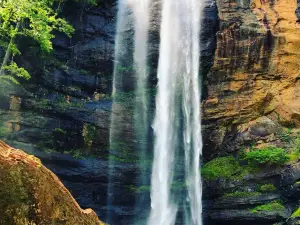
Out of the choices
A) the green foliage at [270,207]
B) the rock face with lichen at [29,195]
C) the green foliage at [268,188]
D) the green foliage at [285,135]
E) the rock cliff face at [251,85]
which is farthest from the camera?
the rock cliff face at [251,85]

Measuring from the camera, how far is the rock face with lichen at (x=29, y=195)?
3502 mm

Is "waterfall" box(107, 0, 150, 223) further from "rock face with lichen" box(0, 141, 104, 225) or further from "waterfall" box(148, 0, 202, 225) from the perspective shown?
"rock face with lichen" box(0, 141, 104, 225)

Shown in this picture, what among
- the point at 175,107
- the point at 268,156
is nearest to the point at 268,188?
the point at 268,156

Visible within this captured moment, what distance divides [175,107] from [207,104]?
56.6 inches

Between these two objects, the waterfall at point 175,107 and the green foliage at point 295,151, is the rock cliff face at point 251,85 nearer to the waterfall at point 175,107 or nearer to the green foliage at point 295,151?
the green foliage at point 295,151

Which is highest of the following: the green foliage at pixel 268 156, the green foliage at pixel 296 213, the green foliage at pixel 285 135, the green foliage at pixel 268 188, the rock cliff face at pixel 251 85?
the rock cliff face at pixel 251 85

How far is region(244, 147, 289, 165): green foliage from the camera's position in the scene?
14.4 metres

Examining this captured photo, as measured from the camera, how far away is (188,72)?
17312 millimetres

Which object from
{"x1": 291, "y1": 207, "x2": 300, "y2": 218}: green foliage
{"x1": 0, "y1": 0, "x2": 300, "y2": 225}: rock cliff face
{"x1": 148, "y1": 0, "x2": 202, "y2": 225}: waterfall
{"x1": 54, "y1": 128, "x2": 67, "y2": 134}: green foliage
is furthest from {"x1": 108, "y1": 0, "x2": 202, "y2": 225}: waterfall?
{"x1": 291, "y1": 207, "x2": 300, "y2": 218}: green foliage

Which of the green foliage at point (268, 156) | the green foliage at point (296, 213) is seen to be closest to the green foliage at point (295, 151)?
the green foliage at point (268, 156)

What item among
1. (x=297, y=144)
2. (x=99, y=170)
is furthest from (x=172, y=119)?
(x=297, y=144)

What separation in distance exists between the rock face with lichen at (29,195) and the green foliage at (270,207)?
36.6 feet

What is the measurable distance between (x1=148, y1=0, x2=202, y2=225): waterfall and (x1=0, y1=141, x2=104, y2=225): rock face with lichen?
1153 centimetres

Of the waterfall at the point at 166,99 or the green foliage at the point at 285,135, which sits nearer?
the green foliage at the point at 285,135
